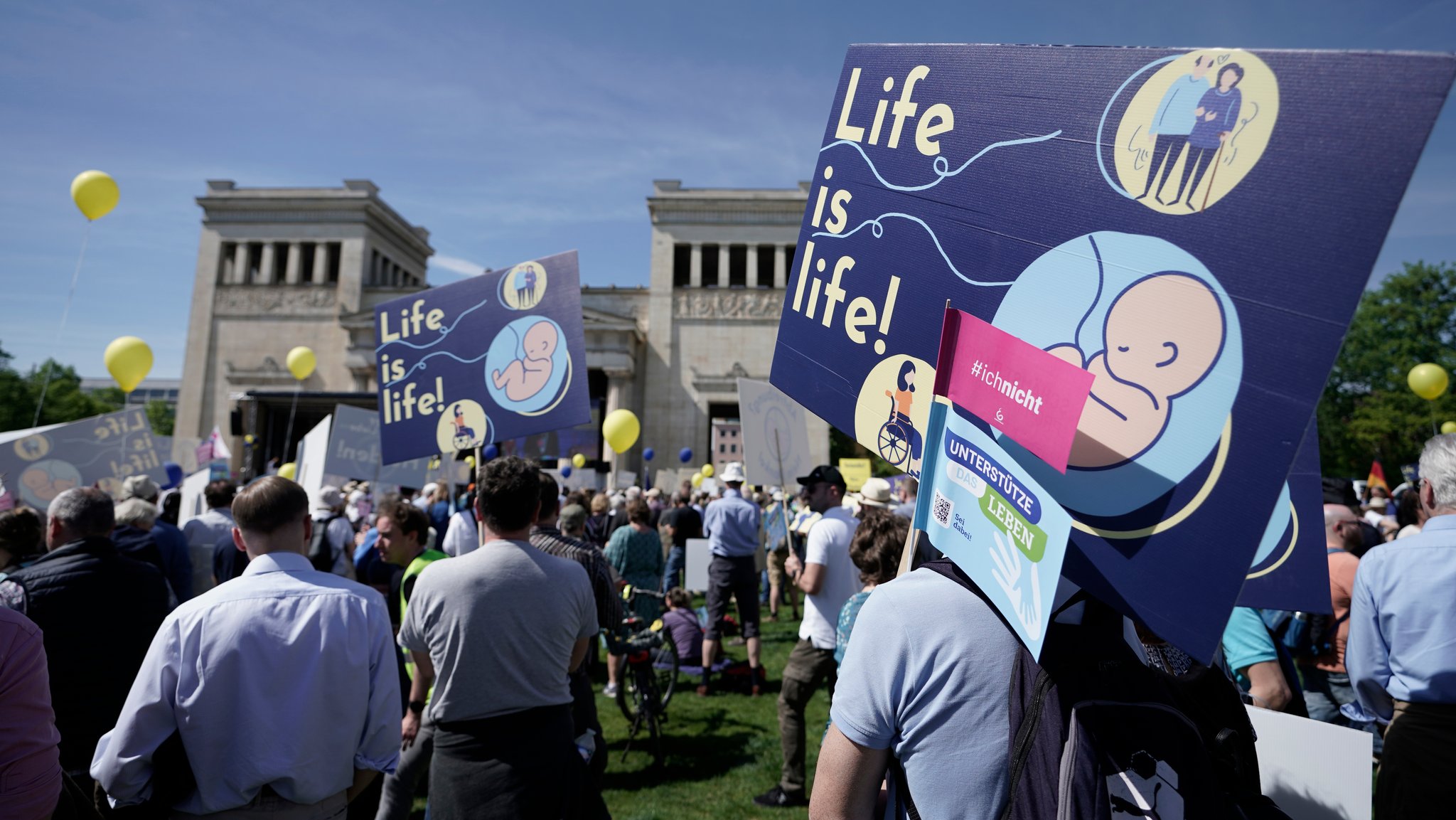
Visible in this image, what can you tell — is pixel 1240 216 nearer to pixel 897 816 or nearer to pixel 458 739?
pixel 897 816

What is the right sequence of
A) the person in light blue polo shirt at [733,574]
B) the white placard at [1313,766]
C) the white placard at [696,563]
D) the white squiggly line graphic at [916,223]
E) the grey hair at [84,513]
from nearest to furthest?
the white squiggly line graphic at [916,223]
the white placard at [1313,766]
the grey hair at [84,513]
the person in light blue polo shirt at [733,574]
the white placard at [696,563]

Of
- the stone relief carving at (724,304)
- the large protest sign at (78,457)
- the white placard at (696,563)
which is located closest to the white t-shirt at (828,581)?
the white placard at (696,563)

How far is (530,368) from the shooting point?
18.0 feet

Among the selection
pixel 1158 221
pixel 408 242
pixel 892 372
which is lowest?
pixel 408 242

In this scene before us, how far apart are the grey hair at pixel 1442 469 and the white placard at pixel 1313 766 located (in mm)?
1083

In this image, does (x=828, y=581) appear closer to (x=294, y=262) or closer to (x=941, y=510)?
(x=941, y=510)

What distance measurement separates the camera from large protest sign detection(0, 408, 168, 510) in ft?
29.1

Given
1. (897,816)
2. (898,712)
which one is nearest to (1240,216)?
(898,712)

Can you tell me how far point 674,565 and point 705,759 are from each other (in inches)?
200

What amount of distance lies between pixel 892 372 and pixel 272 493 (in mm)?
2258

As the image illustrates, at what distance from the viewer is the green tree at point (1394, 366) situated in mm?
42312

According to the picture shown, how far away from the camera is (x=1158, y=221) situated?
1.48 metres

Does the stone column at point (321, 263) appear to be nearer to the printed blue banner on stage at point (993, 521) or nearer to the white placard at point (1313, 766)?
the printed blue banner on stage at point (993, 521)

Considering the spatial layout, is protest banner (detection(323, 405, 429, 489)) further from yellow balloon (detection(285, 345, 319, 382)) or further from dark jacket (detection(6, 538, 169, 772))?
Answer: dark jacket (detection(6, 538, 169, 772))
